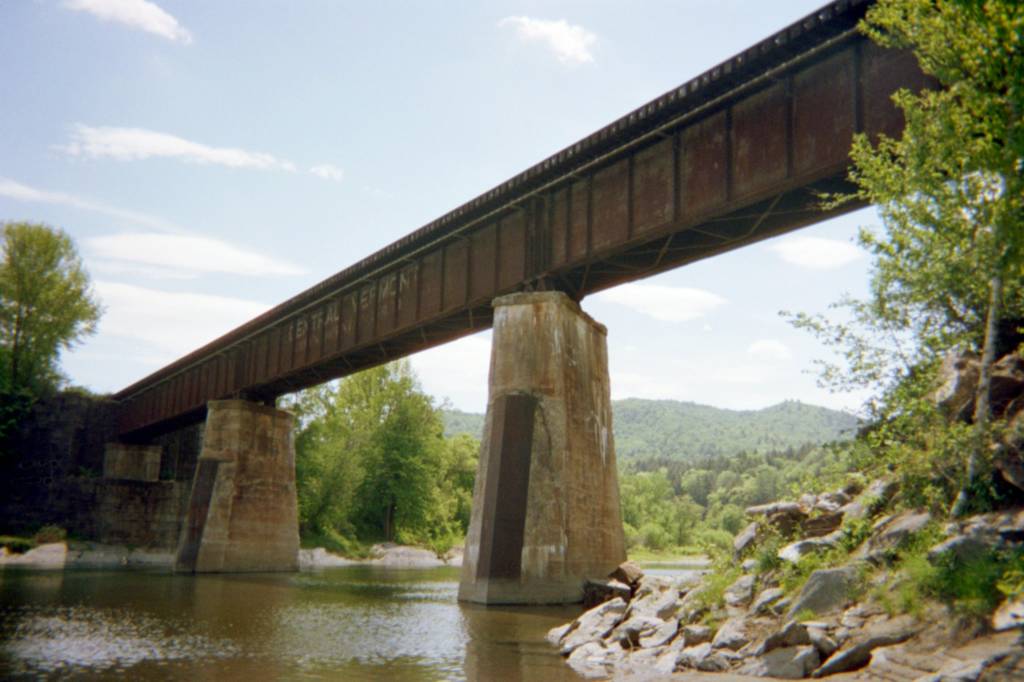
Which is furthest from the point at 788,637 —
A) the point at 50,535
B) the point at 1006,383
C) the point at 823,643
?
the point at 50,535

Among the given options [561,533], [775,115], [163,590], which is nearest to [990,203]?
[775,115]

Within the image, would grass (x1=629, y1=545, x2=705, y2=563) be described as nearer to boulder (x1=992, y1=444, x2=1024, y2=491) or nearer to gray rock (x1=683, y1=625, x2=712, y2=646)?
gray rock (x1=683, y1=625, x2=712, y2=646)

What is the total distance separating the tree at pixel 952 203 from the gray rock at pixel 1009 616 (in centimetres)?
254

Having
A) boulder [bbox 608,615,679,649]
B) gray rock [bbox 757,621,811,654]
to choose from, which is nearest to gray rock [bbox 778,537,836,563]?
gray rock [bbox 757,621,811,654]

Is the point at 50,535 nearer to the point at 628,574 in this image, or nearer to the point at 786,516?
the point at 628,574

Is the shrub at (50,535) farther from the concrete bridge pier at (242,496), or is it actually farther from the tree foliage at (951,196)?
the tree foliage at (951,196)


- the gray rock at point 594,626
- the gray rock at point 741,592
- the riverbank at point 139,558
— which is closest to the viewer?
the gray rock at point 741,592

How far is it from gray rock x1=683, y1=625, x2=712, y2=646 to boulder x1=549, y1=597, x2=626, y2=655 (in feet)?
10.4

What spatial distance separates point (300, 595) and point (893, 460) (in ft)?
74.3

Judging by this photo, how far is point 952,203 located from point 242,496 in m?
38.1

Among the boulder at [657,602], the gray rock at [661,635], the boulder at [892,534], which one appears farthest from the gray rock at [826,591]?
the boulder at [657,602]

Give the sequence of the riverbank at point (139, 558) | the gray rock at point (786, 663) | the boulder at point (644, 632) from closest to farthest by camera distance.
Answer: the gray rock at point (786, 663) < the boulder at point (644, 632) < the riverbank at point (139, 558)

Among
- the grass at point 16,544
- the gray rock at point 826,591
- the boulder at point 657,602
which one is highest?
the gray rock at point 826,591

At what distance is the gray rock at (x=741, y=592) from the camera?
1298cm
